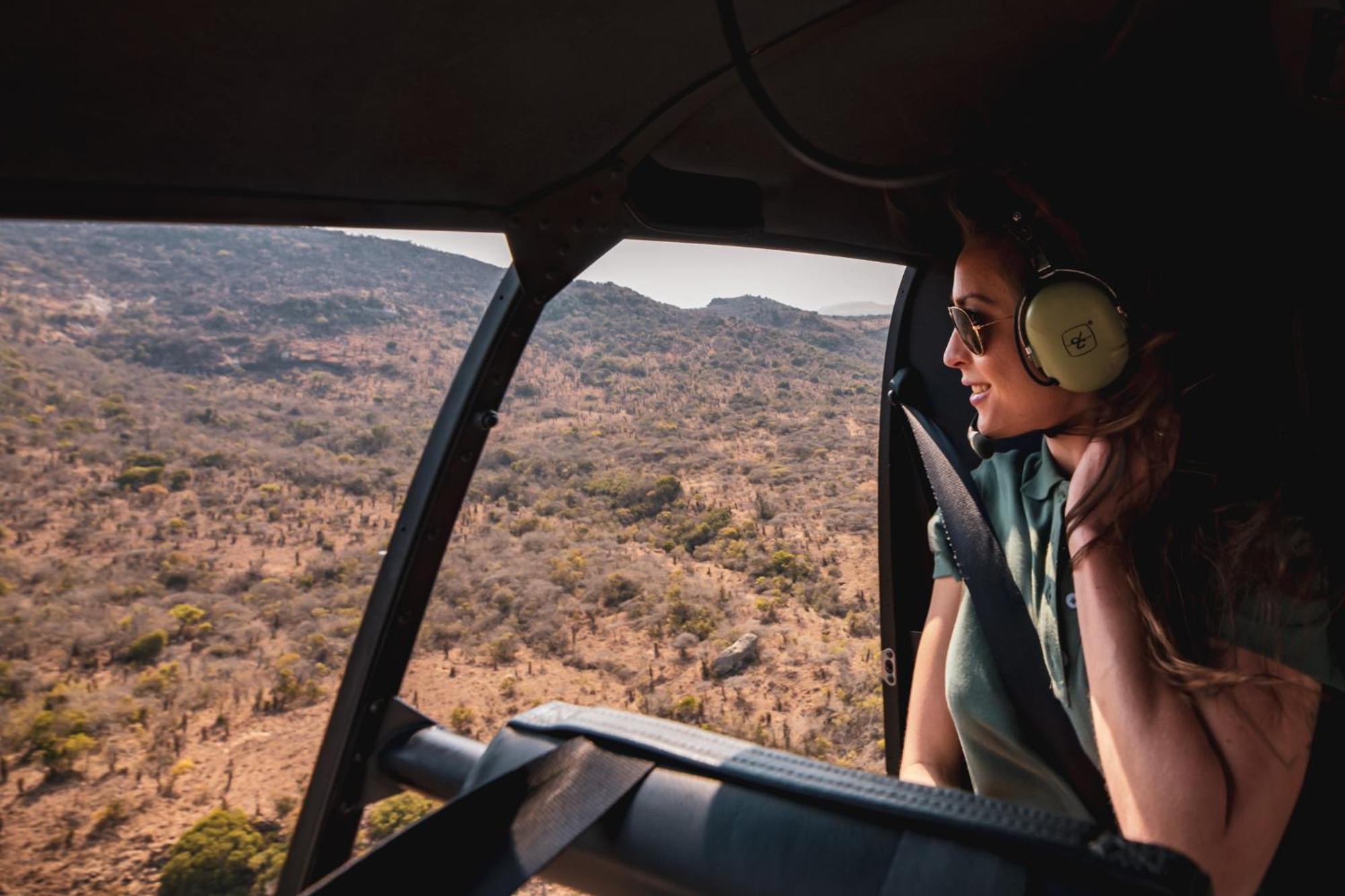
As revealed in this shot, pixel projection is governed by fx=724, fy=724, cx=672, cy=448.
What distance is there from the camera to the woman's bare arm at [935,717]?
1.49m

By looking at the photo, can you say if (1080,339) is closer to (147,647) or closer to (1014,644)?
(1014,644)

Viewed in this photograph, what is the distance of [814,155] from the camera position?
1.44 meters

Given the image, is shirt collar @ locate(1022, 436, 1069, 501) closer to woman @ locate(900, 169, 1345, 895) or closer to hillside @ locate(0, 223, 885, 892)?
woman @ locate(900, 169, 1345, 895)

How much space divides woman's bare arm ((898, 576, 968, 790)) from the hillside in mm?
242

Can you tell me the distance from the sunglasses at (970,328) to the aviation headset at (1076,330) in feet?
0.44

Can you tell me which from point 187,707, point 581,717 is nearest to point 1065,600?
point 581,717

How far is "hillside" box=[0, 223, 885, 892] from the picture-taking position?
3.84 ft

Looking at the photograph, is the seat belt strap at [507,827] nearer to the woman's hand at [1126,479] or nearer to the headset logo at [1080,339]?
the woman's hand at [1126,479]

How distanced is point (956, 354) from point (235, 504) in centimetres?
153

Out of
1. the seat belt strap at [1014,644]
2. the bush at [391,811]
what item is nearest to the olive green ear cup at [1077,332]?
the seat belt strap at [1014,644]

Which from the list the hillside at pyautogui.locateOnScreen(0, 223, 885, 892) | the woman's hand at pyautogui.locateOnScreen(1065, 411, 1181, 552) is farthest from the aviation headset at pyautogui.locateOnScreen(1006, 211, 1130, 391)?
Result: the hillside at pyautogui.locateOnScreen(0, 223, 885, 892)

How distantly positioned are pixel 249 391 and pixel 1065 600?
64.9 inches

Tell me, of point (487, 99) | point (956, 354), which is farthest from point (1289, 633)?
point (487, 99)

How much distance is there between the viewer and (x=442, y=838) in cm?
67
